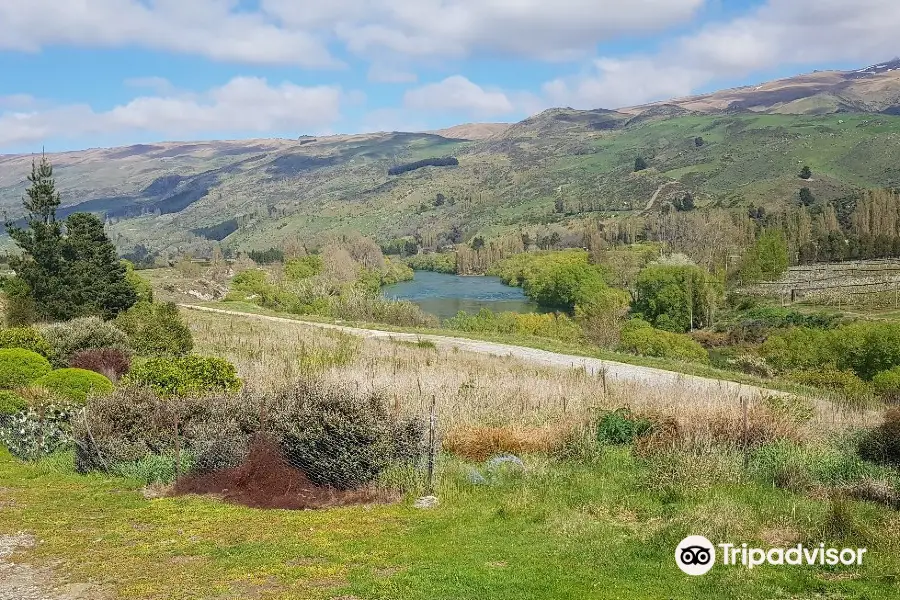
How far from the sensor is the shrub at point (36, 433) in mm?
15102

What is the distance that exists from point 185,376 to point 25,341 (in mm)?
9139

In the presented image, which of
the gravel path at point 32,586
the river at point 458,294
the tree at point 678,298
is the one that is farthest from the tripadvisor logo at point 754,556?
the river at point 458,294

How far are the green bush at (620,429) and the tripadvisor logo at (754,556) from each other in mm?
5879

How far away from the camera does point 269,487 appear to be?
11.7m

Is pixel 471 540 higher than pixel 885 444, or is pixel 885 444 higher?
pixel 471 540

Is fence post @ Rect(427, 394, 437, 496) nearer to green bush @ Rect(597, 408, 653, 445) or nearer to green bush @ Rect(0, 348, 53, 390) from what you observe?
green bush @ Rect(597, 408, 653, 445)

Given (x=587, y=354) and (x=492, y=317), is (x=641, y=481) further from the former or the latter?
(x=492, y=317)

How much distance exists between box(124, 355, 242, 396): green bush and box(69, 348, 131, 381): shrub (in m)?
3.84

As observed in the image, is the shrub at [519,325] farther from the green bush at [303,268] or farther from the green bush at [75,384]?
the green bush at [75,384]

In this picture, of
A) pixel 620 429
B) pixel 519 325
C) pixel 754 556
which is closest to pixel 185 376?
pixel 620 429

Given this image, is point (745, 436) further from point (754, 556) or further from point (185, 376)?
point (185, 376)

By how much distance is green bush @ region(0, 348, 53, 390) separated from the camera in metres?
19.5

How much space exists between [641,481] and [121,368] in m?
17.5

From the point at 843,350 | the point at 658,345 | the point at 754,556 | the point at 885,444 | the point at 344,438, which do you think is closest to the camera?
the point at 754,556
